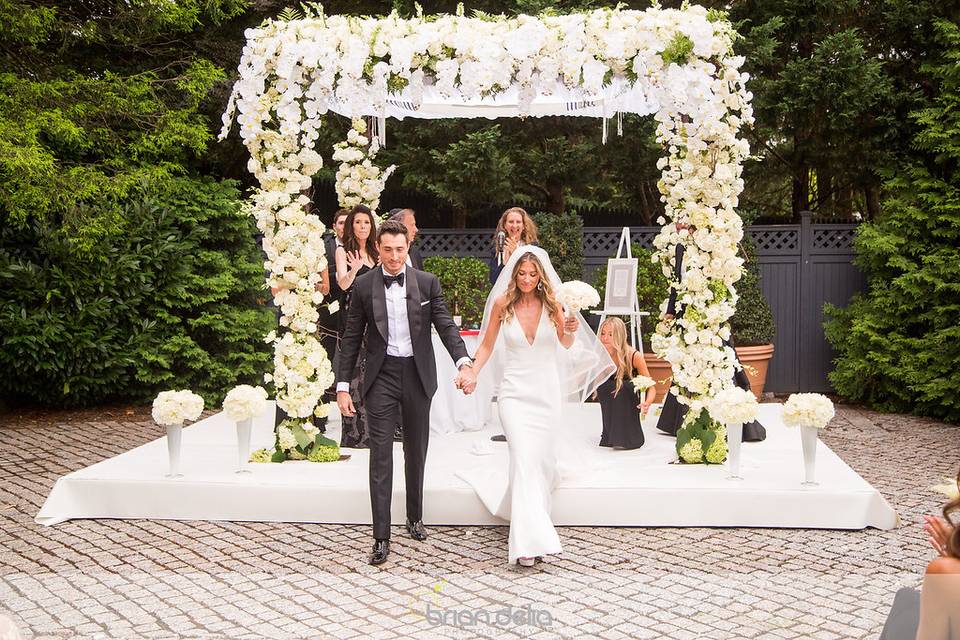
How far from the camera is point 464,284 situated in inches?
476

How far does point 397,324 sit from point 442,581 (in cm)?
155

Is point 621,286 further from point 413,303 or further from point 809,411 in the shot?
point 413,303

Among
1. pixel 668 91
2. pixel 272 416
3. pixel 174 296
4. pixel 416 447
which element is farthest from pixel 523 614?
pixel 174 296

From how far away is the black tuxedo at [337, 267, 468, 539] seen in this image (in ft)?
19.6

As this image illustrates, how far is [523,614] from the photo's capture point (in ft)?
16.5

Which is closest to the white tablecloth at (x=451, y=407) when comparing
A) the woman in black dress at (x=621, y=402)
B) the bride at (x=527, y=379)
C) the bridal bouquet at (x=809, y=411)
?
the woman in black dress at (x=621, y=402)

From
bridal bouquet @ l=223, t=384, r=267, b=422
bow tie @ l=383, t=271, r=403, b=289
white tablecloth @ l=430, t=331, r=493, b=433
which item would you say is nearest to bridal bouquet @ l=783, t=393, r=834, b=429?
bow tie @ l=383, t=271, r=403, b=289

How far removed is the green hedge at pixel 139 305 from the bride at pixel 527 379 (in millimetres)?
5657

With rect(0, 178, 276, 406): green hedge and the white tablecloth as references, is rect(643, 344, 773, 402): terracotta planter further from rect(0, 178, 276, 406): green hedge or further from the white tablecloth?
rect(0, 178, 276, 406): green hedge

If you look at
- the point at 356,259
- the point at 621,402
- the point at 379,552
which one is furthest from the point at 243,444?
the point at 621,402

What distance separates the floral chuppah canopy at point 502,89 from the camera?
6.98m

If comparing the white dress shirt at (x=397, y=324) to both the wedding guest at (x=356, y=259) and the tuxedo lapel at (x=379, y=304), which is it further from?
the wedding guest at (x=356, y=259)

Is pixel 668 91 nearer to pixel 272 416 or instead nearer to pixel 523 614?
pixel 523 614

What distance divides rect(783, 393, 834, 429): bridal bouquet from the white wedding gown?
62.0 inches
